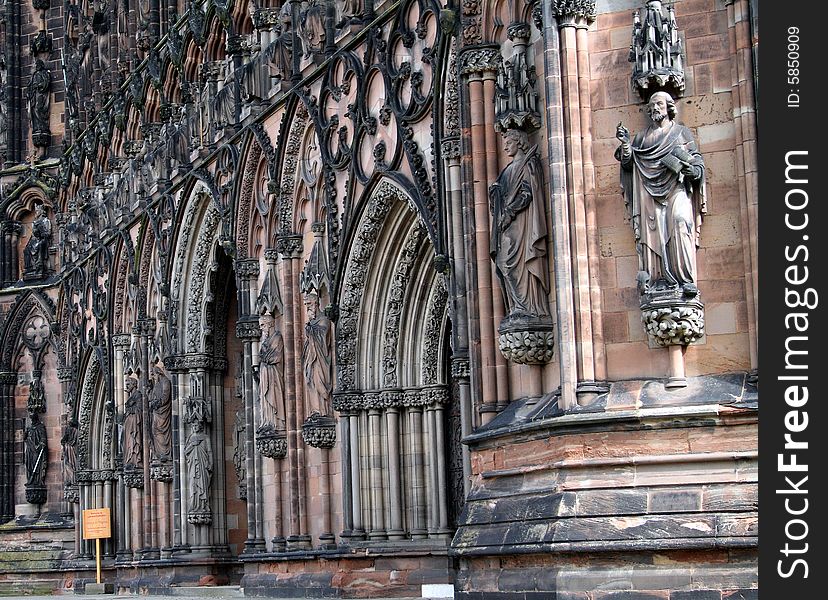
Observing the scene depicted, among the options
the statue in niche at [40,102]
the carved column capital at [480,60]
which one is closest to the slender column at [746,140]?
the carved column capital at [480,60]

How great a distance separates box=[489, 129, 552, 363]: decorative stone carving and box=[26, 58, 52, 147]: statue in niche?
131 ft

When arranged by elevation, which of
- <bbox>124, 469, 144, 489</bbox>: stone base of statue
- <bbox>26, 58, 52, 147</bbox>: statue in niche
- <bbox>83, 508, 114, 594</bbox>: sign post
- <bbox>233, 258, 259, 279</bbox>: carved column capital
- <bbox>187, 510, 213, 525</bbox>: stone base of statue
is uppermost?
<bbox>26, 58, 52, 147</bbox>: statue in niche

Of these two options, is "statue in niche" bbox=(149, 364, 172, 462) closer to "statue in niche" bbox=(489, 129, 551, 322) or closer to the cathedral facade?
the cathedral facade

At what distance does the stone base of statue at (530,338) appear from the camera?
16.1 meters

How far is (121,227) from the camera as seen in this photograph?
4178 centimetres

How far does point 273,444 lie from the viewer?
93.6 feet

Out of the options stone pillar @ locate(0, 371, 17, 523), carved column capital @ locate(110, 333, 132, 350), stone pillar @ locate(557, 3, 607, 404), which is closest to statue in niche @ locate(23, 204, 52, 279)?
stone pillar @ locate(0, 371, 17, 523)

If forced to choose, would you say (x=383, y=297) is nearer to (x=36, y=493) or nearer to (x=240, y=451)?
(x=240, y=451)

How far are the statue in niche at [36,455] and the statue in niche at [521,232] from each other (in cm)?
3641

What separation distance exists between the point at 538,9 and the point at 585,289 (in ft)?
9.75

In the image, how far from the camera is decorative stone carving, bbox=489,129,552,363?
53.1 ft

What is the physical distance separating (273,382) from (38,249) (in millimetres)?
25901

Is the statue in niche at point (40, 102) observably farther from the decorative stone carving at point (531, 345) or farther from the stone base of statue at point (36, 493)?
the decorative stone carving at point (531, 345)
